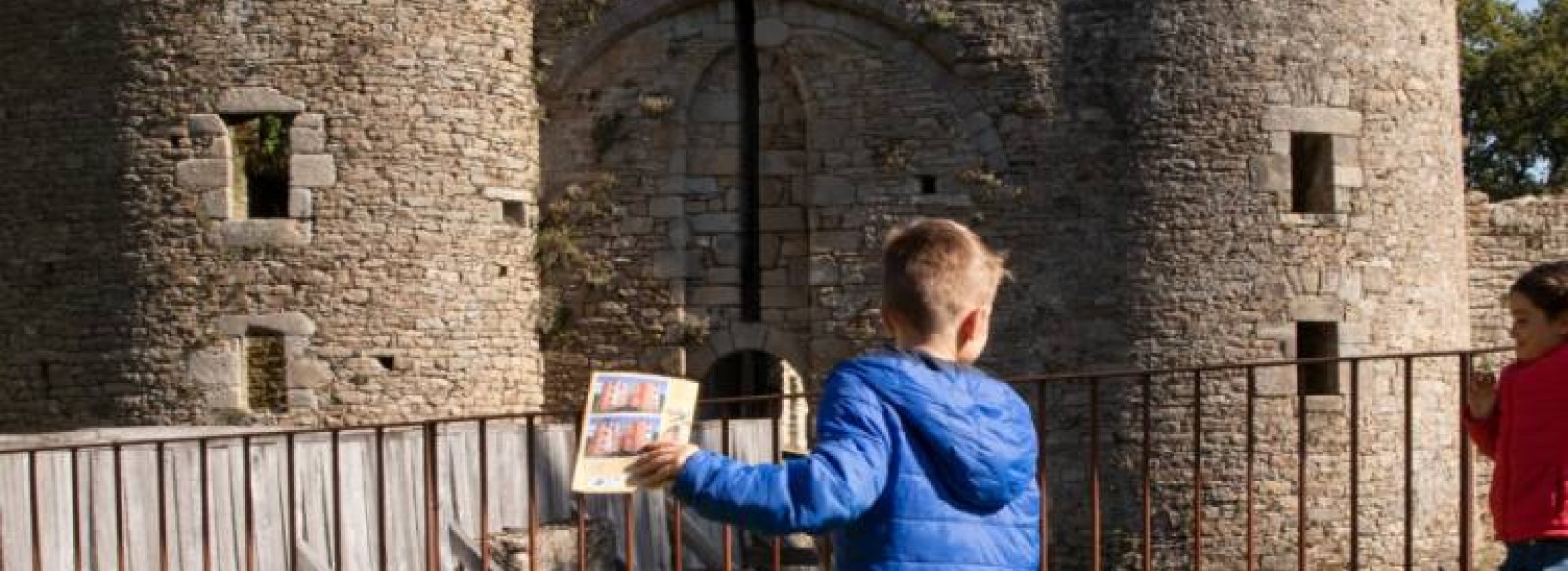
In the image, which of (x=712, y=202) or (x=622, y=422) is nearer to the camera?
(x=622, y=422)

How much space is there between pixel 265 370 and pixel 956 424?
36.3 ft

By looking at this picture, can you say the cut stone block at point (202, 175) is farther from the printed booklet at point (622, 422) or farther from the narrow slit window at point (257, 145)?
the printed booklet at point (622, 422)

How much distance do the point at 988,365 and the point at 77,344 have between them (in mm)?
6712

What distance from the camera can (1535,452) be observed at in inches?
247

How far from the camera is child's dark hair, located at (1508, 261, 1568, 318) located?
6.28m

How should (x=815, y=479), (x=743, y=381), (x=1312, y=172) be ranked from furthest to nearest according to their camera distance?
(x=743, y=381), (x=1312, y=172), (x=815, y=479)

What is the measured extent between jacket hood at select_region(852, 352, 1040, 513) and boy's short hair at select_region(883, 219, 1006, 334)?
0.37 feet

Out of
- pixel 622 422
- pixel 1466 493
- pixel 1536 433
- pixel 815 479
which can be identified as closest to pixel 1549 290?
pixel 1536 433

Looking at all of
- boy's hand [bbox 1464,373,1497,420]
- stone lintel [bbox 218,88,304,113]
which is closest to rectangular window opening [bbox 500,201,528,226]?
stone lintel [bbox 218,88,304,113]

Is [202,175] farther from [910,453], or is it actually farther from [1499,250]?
[910,453]

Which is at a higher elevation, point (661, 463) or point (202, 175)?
point (202, 175)

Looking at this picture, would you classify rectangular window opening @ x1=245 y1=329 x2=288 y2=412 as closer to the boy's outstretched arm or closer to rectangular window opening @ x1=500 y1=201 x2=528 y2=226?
rectangular window opening @ x1=500 y1=201 x2=528 y2=226

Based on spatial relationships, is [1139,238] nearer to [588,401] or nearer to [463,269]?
[463,269]

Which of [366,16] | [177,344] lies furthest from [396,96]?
[177,344]
